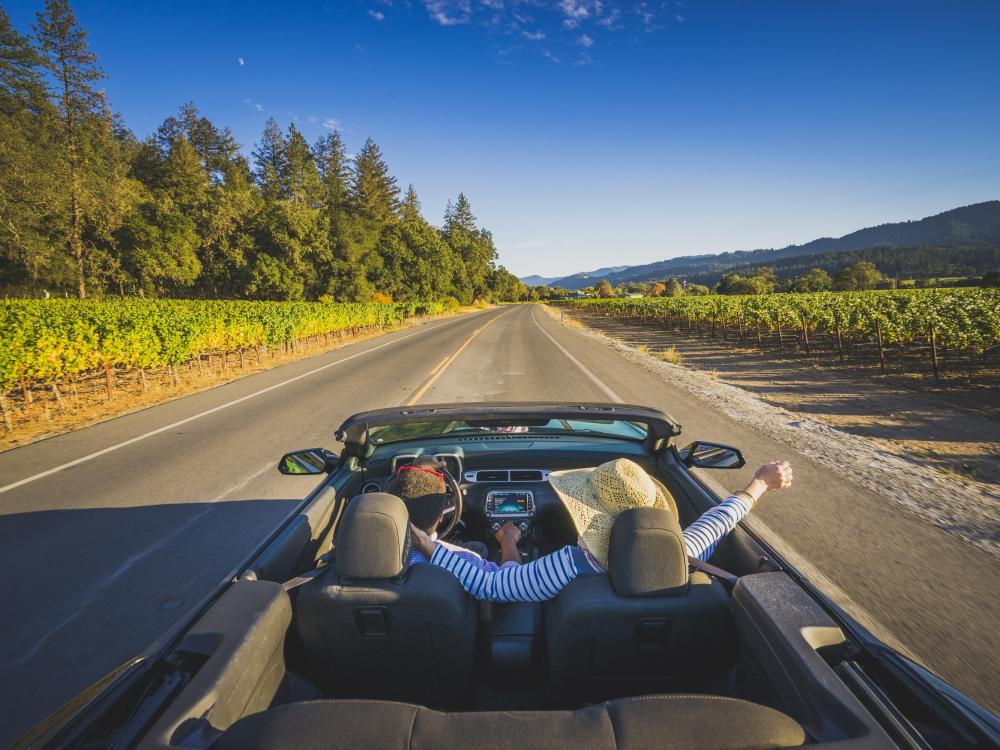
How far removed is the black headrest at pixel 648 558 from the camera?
1.70 meters

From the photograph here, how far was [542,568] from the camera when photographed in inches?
82.0

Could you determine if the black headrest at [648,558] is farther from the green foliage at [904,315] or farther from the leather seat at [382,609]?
the green foliage at [904,315]

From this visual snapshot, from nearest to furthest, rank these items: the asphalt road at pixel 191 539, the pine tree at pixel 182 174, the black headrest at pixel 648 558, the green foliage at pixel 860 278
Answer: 1. the black headrest at pixel 648 558
2. the asphalt road at pixel 191 539
3. the pine tree at pixel 182 174
4. the green foliage at pixel 860 278

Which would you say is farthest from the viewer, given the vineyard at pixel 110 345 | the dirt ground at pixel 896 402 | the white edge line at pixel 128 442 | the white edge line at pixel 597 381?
the white edge line at pixel 597 381

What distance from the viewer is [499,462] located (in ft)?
11.5

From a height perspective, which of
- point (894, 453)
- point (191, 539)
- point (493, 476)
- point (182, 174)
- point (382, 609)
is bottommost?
point (894, 453)

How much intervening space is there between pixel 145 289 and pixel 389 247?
22.5m

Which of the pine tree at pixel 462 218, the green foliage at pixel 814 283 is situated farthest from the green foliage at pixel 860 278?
the pine tree at pixel 462 218

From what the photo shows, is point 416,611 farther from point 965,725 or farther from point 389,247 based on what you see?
point 389,247

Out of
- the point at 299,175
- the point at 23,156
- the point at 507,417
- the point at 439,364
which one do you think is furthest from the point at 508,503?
the point at 299,175

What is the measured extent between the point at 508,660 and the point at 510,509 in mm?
1055

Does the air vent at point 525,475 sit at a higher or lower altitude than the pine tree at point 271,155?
lower

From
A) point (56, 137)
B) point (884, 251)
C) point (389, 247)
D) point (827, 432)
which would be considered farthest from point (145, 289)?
point (884, 251)

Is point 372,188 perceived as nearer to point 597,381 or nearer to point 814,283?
point 597,381
